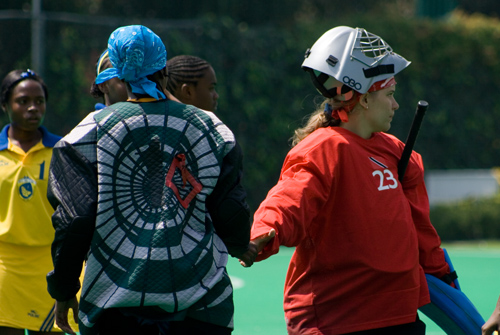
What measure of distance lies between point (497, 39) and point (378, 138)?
16897 mm

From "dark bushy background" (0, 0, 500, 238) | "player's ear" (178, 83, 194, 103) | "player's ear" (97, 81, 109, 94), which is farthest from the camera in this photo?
"dark bushy background" (0, 0, 500, 238)

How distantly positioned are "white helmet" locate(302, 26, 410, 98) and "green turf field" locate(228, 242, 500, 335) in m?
3.84

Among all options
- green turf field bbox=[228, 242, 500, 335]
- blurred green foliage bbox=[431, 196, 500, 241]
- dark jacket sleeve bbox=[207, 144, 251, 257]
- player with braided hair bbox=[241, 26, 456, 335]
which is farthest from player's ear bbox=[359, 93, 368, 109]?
blurred green foliage bbox=[431, 196, 500, 241]

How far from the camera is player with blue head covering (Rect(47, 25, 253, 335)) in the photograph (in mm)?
3082

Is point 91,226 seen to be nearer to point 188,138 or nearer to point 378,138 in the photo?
point 188,138

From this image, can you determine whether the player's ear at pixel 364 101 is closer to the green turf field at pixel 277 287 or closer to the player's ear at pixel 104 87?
the player's ear at pixel 104 87

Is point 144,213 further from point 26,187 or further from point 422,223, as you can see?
point 26,187

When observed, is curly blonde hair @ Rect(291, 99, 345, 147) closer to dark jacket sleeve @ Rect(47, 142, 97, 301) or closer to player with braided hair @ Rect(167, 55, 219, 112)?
player with braided hair @ Rect(167, 55, 219, 112)

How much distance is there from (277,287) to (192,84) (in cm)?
548

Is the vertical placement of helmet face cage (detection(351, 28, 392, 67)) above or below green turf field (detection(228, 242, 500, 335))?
above

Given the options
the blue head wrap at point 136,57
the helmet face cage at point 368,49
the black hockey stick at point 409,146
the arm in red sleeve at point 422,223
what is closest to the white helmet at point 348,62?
the helmet face cage at point 368,49

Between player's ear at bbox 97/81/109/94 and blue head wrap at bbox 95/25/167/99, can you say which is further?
player's ear at bbox 97/81/109/94

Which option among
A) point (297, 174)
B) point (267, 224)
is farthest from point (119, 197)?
point (297, 174)

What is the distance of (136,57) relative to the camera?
10.6ft
